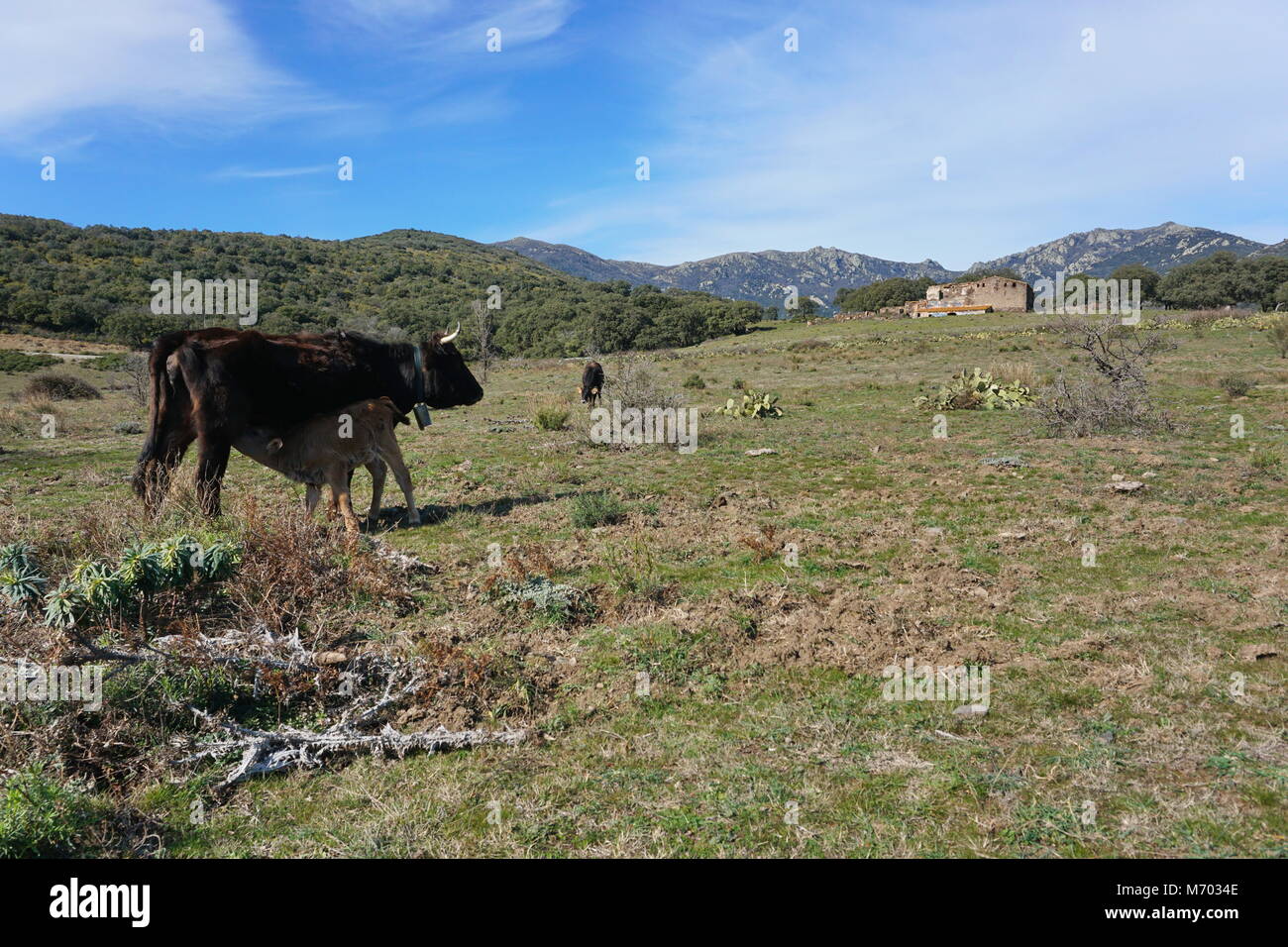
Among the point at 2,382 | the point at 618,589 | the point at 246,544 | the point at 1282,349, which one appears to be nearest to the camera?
the point at 246,544

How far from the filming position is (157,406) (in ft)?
24.1

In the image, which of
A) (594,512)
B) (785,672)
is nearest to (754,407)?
(594,512)

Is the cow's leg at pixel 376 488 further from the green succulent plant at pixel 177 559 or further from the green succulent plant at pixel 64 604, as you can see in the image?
the green succulent plant at pixel 64 604

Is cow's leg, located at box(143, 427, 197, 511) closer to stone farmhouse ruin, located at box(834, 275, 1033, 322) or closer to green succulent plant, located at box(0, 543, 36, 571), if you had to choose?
green succulent plant, located at box(0, 543, 36, 571)

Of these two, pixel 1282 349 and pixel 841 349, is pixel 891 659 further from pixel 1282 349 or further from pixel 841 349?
pixel 841 349

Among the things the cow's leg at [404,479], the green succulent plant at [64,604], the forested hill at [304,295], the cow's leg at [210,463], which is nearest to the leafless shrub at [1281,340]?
the cow's leg at [404,479]

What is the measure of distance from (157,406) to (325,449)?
1.69m

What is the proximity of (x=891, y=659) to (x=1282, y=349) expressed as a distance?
101 feet

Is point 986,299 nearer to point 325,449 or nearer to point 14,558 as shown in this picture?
point 325,449

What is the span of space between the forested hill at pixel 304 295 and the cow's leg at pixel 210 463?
40.2 meters

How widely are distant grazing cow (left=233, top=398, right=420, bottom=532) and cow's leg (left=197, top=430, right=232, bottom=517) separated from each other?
0.21 meters

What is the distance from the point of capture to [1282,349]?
84.4ft

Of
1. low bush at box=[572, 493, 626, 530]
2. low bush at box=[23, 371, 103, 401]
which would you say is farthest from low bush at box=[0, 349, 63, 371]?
low bush at box=[572, 493, 626, 530]
